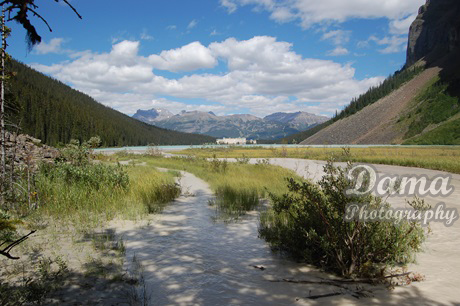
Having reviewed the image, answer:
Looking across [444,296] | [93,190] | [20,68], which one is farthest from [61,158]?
[20,68]

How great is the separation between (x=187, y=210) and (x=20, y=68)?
508 ft

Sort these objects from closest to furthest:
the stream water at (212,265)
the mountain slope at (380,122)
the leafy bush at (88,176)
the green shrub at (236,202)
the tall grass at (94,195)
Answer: the stream water at (212,265) → the tall grass at (94,195) → the green shrub at (236,202) → the leafy bush at (88,176) → the mountain slope at (380,122)

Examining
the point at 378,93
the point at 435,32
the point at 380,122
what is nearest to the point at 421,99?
the point at 380,122

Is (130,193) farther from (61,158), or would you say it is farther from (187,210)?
(61,158)

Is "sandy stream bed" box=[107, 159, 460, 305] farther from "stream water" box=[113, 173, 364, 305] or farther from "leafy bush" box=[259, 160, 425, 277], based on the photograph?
"leafy bush" box=[259, 160, 425, 277]

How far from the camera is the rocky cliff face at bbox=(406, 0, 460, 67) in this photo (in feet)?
432

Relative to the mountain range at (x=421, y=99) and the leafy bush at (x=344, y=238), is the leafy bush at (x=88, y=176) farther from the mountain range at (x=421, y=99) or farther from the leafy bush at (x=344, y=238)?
the mountain range at (x=421, y=99)

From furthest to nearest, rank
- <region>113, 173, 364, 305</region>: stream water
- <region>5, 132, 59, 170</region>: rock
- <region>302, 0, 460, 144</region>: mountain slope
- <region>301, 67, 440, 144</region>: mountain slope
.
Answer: <region>301, 67, 440, 144</region>: mountain slope → <region>302, 0, 460, 144</region>: mountain slope → <region>5, 132, 59, 170</region>: rock → <region>113, 173, 364, 305</region>: stream water

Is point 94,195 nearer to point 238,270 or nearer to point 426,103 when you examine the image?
point 238,270

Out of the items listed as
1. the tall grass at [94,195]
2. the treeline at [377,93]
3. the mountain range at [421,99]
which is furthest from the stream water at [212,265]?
the treeline at [377,93]

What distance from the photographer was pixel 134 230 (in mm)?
7609

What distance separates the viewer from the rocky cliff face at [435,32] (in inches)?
5187

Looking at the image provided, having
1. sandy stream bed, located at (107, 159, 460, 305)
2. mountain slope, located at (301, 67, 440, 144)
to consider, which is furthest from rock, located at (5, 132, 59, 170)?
mountain slope, located at (301, 67, 440, 144)

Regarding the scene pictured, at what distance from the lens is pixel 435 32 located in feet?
505
